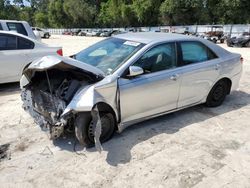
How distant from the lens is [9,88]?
24.1 feet

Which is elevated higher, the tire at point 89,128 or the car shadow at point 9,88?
the tire at point 89,128

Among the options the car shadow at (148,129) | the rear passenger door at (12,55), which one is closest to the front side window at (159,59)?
the car shadow at (148,129)

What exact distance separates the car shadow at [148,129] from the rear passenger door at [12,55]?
3472mm

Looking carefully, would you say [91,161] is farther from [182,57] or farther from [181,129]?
[182,57]

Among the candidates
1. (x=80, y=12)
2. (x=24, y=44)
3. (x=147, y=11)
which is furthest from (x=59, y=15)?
(x=24, y=44)

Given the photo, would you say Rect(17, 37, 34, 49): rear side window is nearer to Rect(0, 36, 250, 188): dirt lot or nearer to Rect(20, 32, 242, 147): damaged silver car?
Rect(0, 36, 250, 188): dirt lot

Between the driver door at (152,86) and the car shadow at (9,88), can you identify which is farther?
the car shadow at (9,88)

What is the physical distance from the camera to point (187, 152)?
4031 mm

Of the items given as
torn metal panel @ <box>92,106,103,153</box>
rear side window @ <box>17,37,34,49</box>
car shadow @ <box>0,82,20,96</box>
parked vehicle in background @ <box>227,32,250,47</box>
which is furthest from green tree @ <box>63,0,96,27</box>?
torn metal panel @ <box>92,106,103,153</box>

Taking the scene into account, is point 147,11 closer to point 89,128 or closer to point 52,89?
point 52,89

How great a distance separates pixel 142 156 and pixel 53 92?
1.61 meters

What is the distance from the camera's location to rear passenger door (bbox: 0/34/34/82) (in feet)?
22.5

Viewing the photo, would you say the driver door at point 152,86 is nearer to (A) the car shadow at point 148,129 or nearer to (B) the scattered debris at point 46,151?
(A) the car shadow at point 148,129

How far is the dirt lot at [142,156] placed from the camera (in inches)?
133
